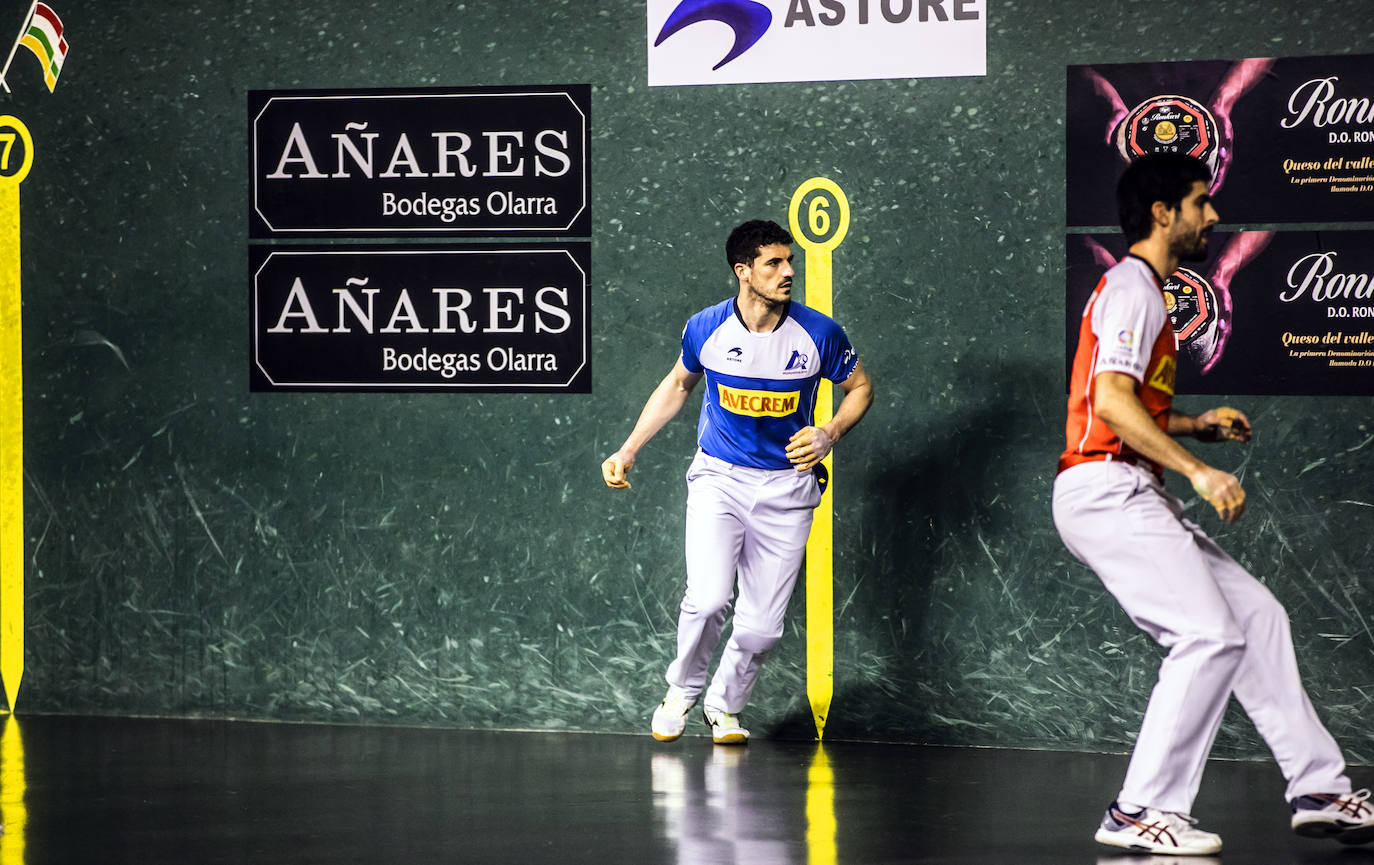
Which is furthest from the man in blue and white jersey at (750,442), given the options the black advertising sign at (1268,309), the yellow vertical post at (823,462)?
the black advertising sign at (1268,309)

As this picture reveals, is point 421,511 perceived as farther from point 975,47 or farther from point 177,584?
point 975,47

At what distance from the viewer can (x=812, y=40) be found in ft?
17.9

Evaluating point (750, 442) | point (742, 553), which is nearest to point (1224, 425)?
point (750, 442)

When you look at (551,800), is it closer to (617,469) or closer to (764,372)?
(617,469)

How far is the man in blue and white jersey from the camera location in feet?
17.0

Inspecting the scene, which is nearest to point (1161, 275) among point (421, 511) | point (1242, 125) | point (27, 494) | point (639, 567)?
point (1242, 125)

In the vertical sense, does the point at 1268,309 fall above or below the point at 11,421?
above

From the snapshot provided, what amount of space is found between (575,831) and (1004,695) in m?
1.77

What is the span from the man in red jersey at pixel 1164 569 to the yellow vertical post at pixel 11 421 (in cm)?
379

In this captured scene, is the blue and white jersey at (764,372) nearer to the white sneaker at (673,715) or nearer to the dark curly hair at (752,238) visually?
the dark curly hair at (752,238)

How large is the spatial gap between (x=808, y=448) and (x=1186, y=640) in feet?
4.68

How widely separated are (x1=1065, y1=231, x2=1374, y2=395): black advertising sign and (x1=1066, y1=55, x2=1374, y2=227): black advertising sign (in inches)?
3.5

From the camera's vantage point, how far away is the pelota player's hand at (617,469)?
5.18 m

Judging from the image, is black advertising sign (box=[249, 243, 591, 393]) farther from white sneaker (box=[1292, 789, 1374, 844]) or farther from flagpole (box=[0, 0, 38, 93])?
white sneaker (box=[1292, 789, 1374, 844])
